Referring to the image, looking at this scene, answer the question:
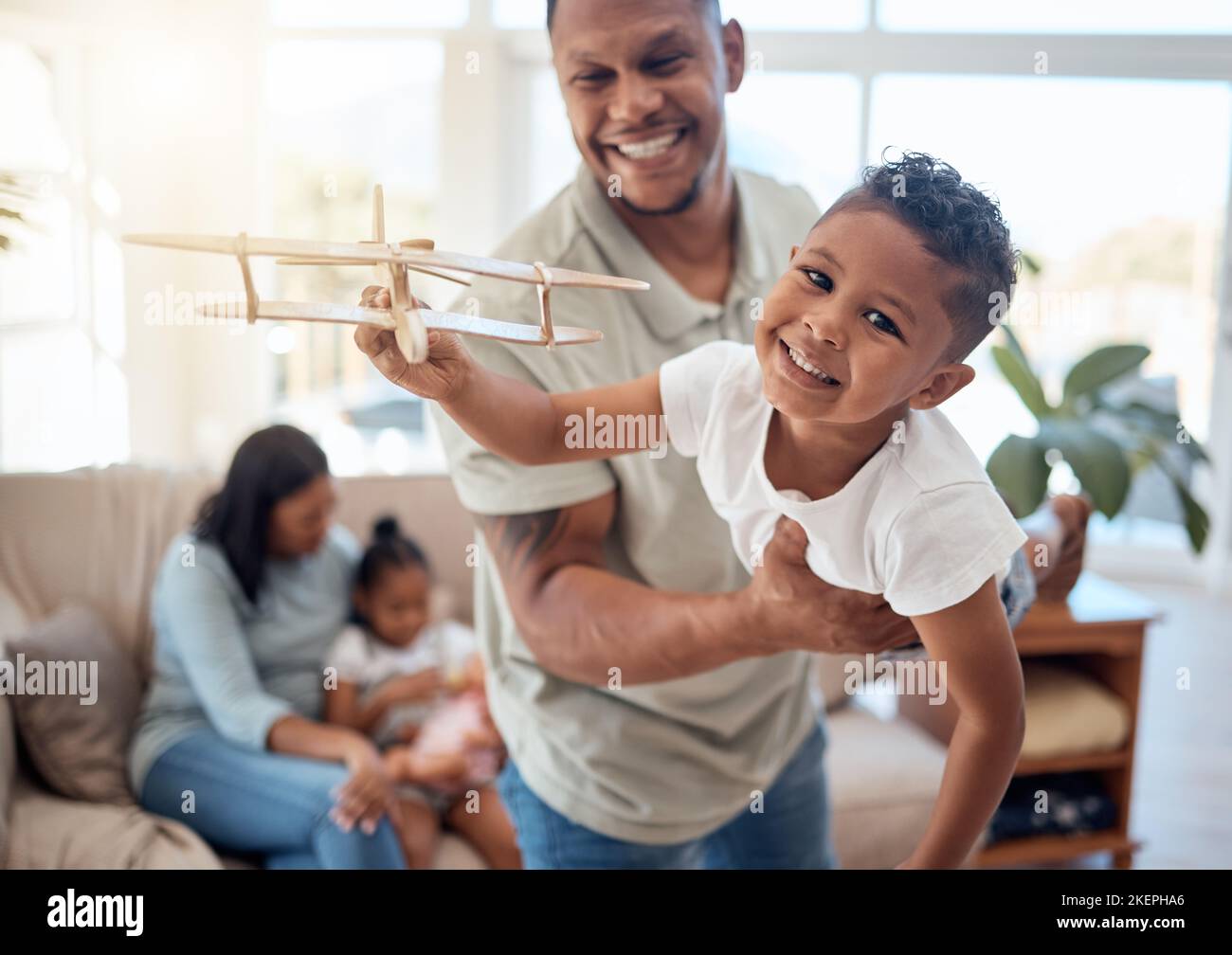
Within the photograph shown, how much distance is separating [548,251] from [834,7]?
29cm

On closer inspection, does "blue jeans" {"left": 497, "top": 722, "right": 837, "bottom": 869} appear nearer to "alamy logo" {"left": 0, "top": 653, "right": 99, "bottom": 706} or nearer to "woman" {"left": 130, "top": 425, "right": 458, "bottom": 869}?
"woman" {"left": 130, "top": 425, "right": 458, "bottom": 869}

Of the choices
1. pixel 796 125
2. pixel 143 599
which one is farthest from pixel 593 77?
pixel 143 599

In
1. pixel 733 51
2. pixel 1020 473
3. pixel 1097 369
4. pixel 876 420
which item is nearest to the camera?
pixel 876 420

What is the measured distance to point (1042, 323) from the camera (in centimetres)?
84

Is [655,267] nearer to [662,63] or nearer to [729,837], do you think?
[662,63]

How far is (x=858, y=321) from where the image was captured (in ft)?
1.76

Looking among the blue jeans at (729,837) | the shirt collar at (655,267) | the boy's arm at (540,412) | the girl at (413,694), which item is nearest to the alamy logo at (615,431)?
the boy's arm at (540,412)

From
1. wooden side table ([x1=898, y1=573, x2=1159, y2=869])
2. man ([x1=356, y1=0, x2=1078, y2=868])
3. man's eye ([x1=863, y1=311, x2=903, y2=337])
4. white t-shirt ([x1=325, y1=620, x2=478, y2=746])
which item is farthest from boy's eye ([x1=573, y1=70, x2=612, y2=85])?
white t-shirt ([x1=325, y1=620, x2=478, y2=746])

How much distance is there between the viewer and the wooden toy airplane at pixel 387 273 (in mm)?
469

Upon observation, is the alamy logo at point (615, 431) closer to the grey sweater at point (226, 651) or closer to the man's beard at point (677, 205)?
the man's beard at point (677, 205)

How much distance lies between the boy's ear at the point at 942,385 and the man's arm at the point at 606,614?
0.14m

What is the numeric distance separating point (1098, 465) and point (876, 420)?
2.71 feet

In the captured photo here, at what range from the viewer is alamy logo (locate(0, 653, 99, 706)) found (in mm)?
1334
